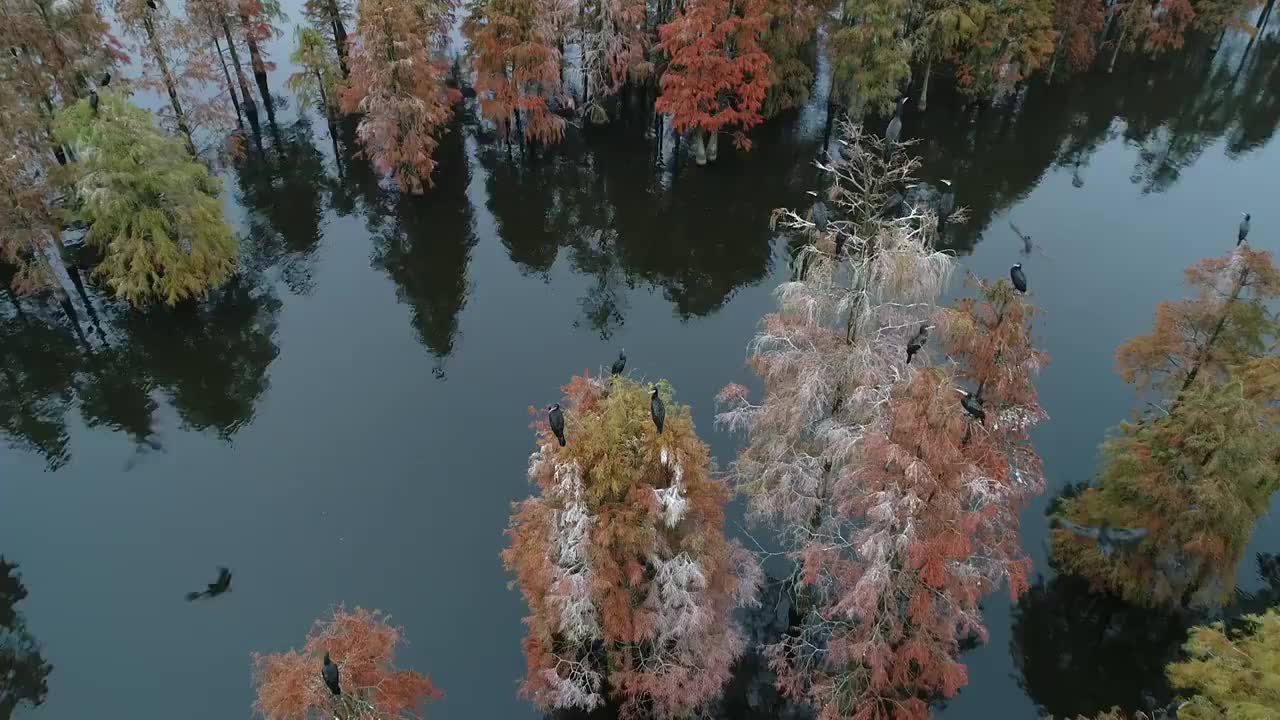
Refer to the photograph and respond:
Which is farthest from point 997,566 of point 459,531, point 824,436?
point 459,531

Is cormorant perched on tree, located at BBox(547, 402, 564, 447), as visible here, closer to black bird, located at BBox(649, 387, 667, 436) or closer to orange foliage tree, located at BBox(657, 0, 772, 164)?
black bird, located at BBox(649, 387, 667, 436)

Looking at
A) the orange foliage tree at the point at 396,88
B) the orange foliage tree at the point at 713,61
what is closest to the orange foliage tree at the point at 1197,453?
the orange foliage tree at the point at 713,61

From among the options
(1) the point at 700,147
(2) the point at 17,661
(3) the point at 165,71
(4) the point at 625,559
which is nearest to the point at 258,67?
(3) the point at 165,71

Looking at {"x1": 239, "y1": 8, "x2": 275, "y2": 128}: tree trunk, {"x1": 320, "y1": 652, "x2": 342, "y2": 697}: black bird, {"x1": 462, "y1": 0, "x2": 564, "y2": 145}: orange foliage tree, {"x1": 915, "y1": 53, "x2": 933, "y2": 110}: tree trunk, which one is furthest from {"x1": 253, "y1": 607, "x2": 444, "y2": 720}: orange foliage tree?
{"x1": 915, "y1": 53, "x2": 933, "y2": 110}: tree trunk

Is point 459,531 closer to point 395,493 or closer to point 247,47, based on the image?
point 395,493

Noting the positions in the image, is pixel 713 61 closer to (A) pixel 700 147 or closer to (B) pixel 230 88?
(A) pixel 700 147
